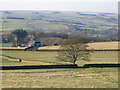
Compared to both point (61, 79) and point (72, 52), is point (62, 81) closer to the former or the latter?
point (61, 79)

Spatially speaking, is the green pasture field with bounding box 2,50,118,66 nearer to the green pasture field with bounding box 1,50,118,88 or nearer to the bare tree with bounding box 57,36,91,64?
the bare tree with bounding box 57,36,91,64

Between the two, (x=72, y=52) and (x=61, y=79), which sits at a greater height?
(x=72, y=52)

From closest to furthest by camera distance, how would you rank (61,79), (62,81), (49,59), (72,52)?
(62,81), (61,79), (72,52), (49,59)

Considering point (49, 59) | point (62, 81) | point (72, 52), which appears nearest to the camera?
point (62, 81)

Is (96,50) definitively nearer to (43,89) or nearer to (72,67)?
(72,67)

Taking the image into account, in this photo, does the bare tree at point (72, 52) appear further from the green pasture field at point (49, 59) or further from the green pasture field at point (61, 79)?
the green pasture field at point (61, 79)

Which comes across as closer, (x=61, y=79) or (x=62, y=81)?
(x=62, y=81)

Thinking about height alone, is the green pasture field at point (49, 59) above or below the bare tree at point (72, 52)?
below

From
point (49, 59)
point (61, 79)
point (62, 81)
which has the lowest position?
point (49, 59)

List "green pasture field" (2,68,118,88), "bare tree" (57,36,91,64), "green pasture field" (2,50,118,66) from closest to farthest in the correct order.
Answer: "green pasture field" (2,68,118,88)
"bare tree" (57,36,91,64)
"green pasture field" (2,50,118,66)

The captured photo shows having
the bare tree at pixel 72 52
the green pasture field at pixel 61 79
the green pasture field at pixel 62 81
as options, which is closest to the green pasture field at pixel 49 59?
the bare tree at pixel 72 52

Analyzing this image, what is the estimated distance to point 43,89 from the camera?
17172 mm

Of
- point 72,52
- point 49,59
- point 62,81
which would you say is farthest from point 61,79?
point 49,59

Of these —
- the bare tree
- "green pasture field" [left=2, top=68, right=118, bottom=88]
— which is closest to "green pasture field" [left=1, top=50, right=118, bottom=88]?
"green pasture field" [left=2, top=68, right=118, bottom=88]
